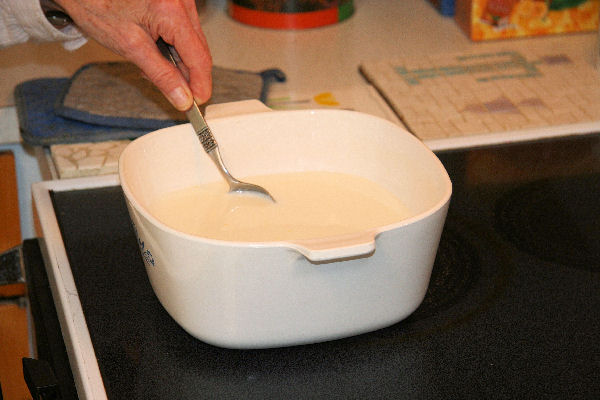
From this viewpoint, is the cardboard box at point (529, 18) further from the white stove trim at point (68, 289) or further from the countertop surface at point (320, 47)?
the white stove trim at point (68, 289)

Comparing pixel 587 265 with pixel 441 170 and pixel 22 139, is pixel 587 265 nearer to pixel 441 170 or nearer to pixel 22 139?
pixel 441 170

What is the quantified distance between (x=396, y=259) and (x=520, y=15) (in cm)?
75

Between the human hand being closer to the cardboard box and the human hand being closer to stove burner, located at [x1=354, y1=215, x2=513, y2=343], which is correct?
stove burner, located at [x1=354, y1=215, x2=513, y2=343]

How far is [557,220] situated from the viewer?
726mm

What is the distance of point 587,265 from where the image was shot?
2.16 ft

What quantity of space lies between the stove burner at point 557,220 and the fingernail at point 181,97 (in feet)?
1.03

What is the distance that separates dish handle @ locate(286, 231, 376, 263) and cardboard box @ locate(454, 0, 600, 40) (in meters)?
0.77

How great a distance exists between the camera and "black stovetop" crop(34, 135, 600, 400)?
0.53m

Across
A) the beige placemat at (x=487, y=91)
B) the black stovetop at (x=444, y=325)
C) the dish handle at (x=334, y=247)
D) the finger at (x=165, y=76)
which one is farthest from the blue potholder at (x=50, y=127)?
the dish handle at (x=334, y=247)

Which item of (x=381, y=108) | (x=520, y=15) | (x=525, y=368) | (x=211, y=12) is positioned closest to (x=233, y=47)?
(x=211, y=12)

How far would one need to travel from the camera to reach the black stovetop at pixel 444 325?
53 cm

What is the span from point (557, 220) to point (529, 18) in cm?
51

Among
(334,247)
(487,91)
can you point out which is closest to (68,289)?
(334,247)

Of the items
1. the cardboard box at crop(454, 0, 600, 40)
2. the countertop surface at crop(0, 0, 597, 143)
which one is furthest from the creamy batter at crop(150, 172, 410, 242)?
the cardboard box at crop(454, 0, 600, 40)
